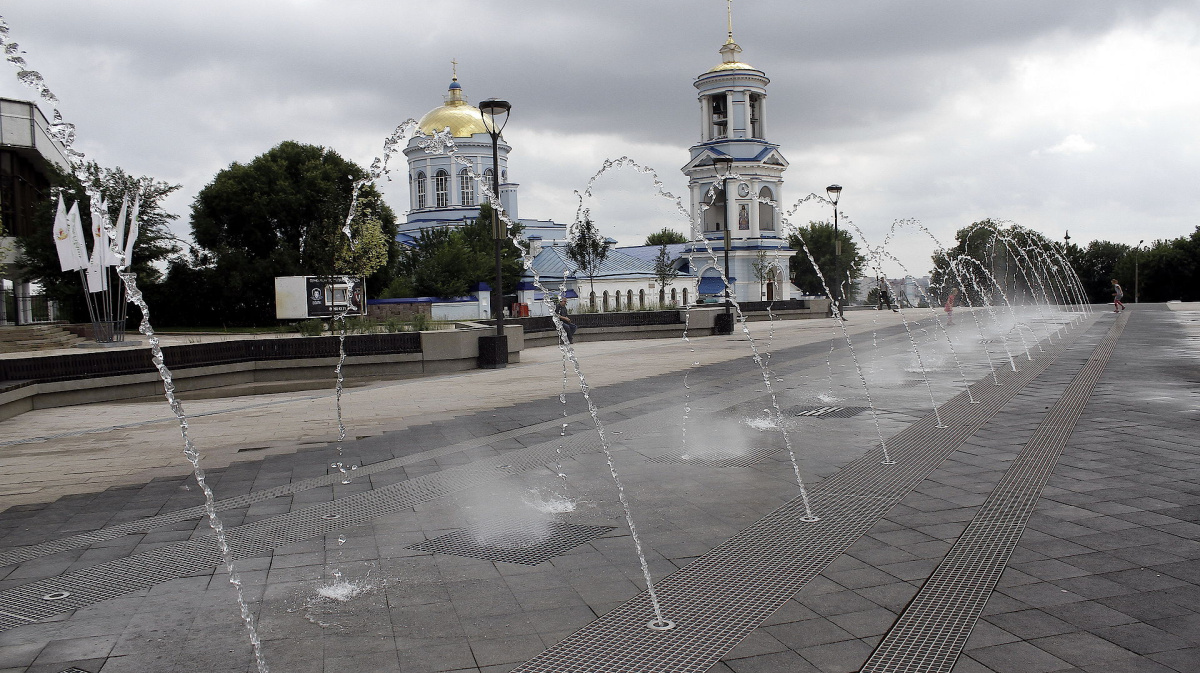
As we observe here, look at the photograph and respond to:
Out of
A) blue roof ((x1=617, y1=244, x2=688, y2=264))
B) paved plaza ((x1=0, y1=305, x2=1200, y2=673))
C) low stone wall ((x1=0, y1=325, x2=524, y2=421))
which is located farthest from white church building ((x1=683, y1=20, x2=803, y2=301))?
paved plaza ((x1=0, y1=305, x2=1200, y2=673))

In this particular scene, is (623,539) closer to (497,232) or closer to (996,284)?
(497,232)

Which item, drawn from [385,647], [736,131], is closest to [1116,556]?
[385,647]

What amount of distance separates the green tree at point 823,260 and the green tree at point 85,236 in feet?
200

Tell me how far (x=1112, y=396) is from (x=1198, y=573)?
7042mm

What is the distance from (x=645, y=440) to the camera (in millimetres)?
8523

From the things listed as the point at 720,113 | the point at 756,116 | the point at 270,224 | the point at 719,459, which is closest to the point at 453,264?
the point at 270,224

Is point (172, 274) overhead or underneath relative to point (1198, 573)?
overhead

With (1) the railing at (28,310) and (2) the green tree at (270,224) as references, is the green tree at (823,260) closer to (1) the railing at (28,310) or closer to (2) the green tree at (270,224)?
(2) the green tree at (270,224)

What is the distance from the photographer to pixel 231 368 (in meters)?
14.6

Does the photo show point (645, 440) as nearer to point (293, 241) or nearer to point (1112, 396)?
point (1112, 396)

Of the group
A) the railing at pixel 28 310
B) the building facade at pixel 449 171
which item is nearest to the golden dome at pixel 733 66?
the building facade at pixel 449 171

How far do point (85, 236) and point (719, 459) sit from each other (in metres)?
30.4

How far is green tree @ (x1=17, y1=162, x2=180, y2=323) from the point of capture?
30.1 metres

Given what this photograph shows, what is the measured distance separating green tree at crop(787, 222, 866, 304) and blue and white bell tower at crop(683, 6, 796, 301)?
1976 cm
